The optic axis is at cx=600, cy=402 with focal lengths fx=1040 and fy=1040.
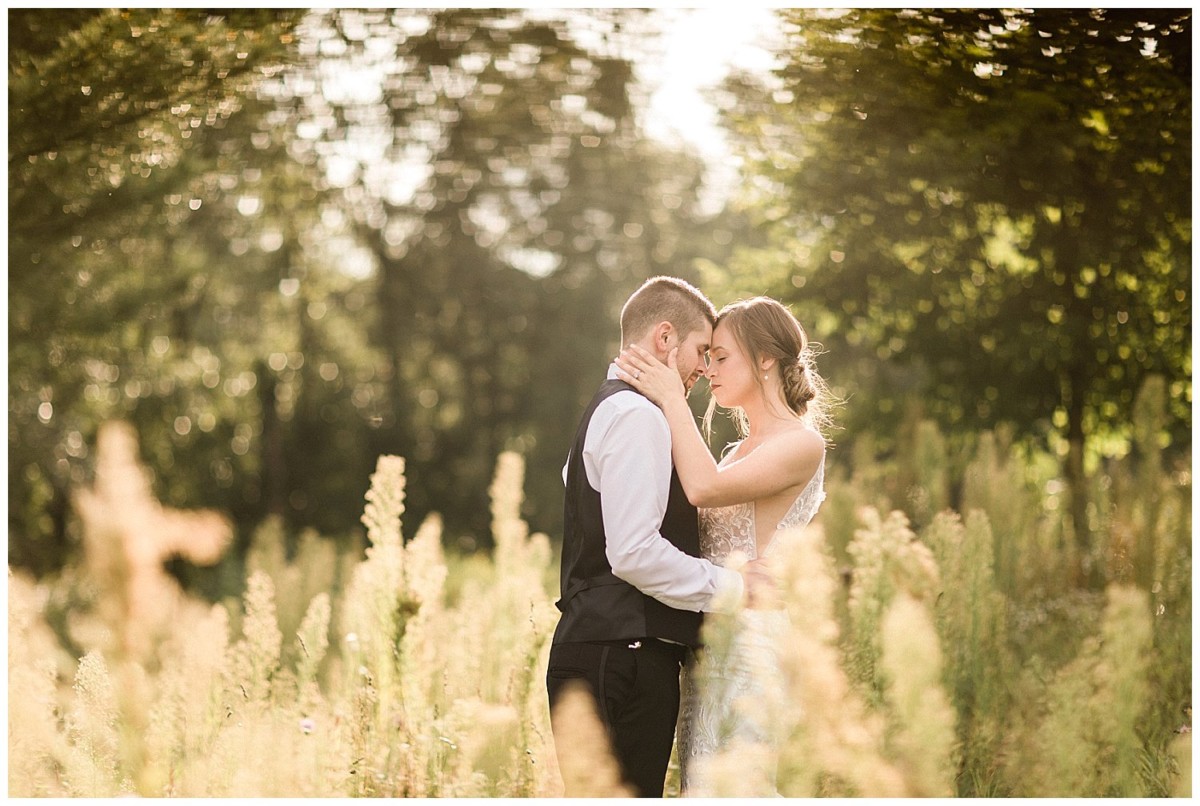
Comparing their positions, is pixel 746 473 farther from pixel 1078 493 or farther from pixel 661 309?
pixel 1078 493

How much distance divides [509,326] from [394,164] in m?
5.89

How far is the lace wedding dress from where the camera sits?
259cm

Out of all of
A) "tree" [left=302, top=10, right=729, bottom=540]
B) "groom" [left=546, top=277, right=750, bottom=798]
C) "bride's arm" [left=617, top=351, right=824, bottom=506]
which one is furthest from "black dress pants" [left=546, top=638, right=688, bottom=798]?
"tree" [left=302, top=10, right=729, bottom=540]

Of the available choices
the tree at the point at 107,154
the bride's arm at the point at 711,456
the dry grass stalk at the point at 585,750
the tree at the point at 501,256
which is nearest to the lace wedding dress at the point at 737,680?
the bride's arm at the point at 711,456

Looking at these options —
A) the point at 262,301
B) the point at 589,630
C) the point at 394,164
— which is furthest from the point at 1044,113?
the point at 262,301

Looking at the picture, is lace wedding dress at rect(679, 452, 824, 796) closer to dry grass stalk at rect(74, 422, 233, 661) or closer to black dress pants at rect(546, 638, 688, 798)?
black dress pants at rect(546, 638, 688, 798)

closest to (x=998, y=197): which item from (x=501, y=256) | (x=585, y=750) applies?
(x=585, y=750)

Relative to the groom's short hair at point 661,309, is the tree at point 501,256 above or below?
below

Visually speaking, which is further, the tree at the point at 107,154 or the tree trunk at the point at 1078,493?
the tree trunk at the point at 1078,493

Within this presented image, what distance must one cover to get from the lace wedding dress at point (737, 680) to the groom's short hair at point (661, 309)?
2.00 feet

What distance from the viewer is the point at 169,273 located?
8.72 metres

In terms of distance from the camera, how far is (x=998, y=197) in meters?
6.02

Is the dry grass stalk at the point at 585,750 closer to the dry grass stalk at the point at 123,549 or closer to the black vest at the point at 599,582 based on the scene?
the black vest at the point at 599,582

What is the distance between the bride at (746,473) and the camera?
2.94 meters
